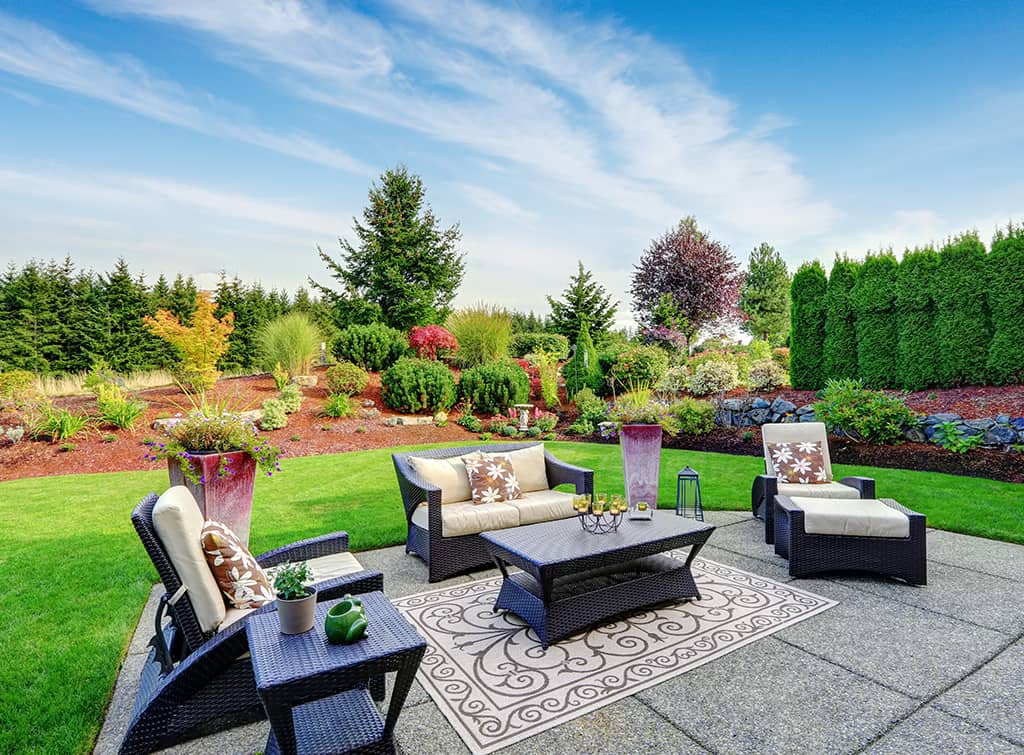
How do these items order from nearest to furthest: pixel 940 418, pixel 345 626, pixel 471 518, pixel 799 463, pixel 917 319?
pixel 345 626 < pixel 471 518 < pixel 799 463 < pixel 940 418 < pixel 917 319

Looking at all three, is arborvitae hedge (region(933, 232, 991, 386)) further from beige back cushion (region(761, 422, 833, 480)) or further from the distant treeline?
the distant treeline

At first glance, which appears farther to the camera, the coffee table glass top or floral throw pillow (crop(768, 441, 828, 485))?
floral throw pillow (crop(768, 441, 828, 485))

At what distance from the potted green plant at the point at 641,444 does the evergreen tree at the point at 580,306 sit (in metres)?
15.7

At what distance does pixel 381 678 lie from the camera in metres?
2.24

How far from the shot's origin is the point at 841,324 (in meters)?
9.04

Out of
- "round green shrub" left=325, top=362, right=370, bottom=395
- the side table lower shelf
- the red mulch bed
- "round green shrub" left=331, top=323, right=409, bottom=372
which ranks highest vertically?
"round green shrub" left=331, top=323, right=409, bottom=372

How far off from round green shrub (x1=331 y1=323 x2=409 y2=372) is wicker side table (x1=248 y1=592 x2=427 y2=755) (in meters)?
11.9

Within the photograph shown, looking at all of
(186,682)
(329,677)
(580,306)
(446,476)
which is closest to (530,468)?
(446,476)

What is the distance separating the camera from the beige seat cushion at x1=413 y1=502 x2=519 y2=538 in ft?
12.2

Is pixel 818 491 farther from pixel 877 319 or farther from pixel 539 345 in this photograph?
pixel 539 345

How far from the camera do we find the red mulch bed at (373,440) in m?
6.46

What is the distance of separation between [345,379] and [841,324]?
9471 millimetres

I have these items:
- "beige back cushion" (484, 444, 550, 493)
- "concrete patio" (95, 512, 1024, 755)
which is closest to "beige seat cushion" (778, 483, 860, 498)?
"concrete patio" (95, 512, 1024, 755)

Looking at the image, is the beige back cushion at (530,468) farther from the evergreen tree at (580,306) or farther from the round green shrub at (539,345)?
the evergreen tree at (580,306)
